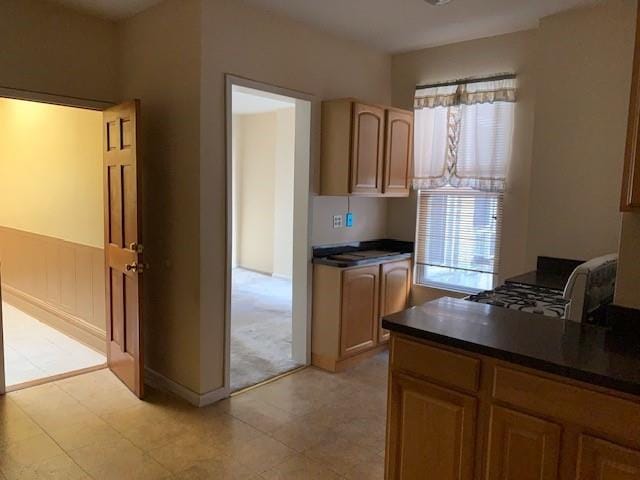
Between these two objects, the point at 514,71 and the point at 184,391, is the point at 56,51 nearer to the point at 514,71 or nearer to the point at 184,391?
the point at 184,391

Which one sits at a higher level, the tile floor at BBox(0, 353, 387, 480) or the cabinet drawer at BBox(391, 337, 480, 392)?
the cabinet drawer at BBox(391, 337, 480, 392)

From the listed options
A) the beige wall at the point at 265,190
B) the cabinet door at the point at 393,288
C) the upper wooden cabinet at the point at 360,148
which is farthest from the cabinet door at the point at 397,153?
the beige wall at the point at 265,190

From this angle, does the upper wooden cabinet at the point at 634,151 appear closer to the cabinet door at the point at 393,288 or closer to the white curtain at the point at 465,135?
the white curtain at the point at 465,135

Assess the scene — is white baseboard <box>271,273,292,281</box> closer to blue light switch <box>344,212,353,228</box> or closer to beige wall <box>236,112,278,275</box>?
beige wall <box>236,112,278,275</box>

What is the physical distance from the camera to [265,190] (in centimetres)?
770

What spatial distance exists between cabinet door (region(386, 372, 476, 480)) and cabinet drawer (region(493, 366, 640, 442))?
16 cm

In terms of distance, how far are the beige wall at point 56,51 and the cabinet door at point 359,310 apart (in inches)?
90.3

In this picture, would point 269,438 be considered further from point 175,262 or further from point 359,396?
point 175,262

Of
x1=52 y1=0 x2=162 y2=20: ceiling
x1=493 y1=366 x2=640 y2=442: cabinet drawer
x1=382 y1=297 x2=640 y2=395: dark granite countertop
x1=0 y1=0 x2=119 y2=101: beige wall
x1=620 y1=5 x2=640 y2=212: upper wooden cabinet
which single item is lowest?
x1=493 y1=366 x2=640 y2=442: cabinet drawer

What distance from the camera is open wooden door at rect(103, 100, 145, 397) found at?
311 centimetres

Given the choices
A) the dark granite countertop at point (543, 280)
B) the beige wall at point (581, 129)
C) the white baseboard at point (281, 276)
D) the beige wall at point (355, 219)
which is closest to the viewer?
the dark granite countertop at point (543, 280)

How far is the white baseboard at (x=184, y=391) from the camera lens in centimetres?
311

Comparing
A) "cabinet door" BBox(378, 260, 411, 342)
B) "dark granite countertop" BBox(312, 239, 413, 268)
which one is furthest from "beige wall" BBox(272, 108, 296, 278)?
"cabinet door" BBox(378, 260, 411, 342)

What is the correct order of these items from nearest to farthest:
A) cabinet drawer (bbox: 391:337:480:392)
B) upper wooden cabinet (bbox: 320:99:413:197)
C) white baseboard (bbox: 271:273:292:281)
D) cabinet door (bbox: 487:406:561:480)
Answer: cabinet door (bbox: 487:406:561:480)
cabinet drawer (bbox: 391:337:480:392)
upper wooden cabinet (bbox: 320:99:413:197)
white baseboard (bbox: 271:273:292:281)
